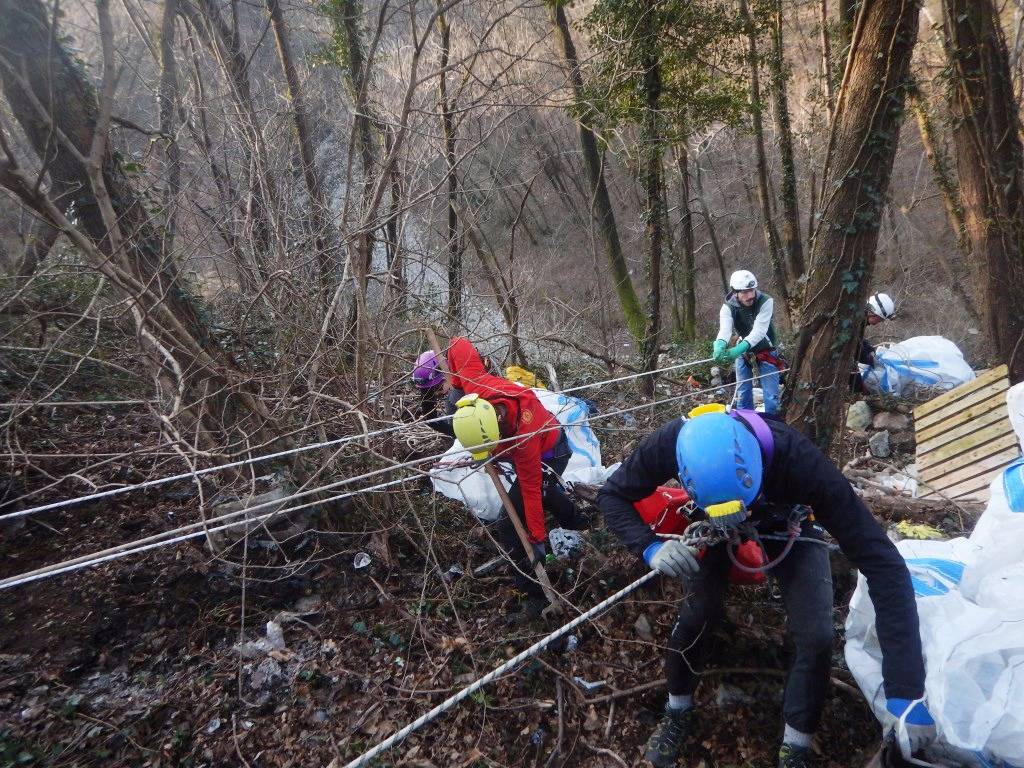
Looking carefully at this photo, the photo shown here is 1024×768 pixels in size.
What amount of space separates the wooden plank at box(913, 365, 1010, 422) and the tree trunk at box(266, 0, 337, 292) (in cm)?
535

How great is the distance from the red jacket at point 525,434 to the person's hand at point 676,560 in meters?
0.96

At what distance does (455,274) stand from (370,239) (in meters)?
3.13

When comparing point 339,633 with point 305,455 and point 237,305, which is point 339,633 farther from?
point 237,305

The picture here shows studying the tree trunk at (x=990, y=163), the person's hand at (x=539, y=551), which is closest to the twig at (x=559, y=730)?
the person's hand at (x=539, y=551)

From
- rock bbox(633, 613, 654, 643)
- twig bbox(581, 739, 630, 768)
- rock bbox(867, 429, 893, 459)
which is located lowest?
rock bbox(867, 429, 893, 459)

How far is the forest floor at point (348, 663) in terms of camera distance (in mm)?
2475

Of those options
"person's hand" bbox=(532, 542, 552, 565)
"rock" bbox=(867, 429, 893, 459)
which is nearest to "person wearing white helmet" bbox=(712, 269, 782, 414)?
"rock" bbox=(867, 429, 893, 459)

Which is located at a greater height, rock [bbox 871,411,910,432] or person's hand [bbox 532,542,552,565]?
Result: person's hand [bbox 532,542,552,565]

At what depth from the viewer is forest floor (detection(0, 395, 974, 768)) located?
247 cm

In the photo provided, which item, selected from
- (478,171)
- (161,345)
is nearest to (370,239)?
(161,345)

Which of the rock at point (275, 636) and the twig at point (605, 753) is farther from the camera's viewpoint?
the rock at point (275, 636)

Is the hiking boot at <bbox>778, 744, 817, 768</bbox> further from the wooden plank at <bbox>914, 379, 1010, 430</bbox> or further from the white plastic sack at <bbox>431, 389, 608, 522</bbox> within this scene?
the wooden plank at <bbox>914, 379, 1010, 430</bbox>

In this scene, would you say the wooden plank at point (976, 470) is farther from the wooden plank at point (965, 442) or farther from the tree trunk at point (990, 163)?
the tree trunk at point (990, 163)

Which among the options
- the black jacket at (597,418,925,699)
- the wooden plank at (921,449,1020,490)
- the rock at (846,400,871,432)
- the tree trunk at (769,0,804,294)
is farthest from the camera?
the tree trunk at (769,0,804,294)
